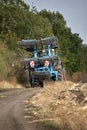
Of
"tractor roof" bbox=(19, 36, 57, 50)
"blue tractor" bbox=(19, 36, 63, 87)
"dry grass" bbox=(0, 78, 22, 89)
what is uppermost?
"tractor roof" bbox=(19, 36, 57, 50)

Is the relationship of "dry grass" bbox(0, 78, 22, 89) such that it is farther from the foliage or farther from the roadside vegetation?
the foliage

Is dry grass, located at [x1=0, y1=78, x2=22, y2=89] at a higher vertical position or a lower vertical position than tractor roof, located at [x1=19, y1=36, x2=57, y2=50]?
lower

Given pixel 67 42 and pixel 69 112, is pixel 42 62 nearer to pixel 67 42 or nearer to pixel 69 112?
pixel 69 112

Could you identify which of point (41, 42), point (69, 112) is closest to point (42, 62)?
point (41, 42)

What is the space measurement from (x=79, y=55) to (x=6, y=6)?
4705 centimetres

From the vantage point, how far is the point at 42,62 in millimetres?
50125

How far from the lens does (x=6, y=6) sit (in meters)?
68.8

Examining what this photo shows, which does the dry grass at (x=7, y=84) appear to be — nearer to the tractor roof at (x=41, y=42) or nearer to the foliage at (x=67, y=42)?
the tractor roof at (x=41, y=42)

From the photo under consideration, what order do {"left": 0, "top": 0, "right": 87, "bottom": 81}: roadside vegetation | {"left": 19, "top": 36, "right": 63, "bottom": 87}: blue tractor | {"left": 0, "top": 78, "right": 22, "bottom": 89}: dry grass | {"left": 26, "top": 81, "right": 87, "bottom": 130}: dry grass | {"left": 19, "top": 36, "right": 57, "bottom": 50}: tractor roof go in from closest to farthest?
{"left": 26, "top": 81, "right": 87, "bottom": 130}: dry grass → {"left": 0, "top": 78, "right": 22, "bottom": 89}: dry grass → {"left": 19, "top": 36, "right": 63, "bottom": 87}: blue tractor → {"left": 19, "top": 36, "right": 57, "bottom": 50}: tractor roof → {"left": 0, "top": 0, "right": 87, "bottom": 81}: roadside vegetation

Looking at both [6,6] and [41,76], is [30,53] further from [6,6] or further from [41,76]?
[6,6]

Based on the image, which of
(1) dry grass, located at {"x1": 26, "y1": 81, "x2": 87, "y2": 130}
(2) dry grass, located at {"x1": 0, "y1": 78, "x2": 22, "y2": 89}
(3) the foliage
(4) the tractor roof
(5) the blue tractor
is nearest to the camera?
(1) dry grass, located at {"x1": 26, "y1": 81, "x2": 87, "y2": 130}

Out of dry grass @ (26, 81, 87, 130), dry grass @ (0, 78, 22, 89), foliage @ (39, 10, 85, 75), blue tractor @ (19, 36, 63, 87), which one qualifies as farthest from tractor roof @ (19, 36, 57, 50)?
foliage @ (39, 10, 85, 75)

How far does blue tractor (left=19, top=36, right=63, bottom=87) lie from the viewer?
5038 centimetres

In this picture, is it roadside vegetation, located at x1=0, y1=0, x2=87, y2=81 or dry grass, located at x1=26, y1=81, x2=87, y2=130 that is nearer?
dry grass, located at x1=26, y1=81, x2=87, y2=130
